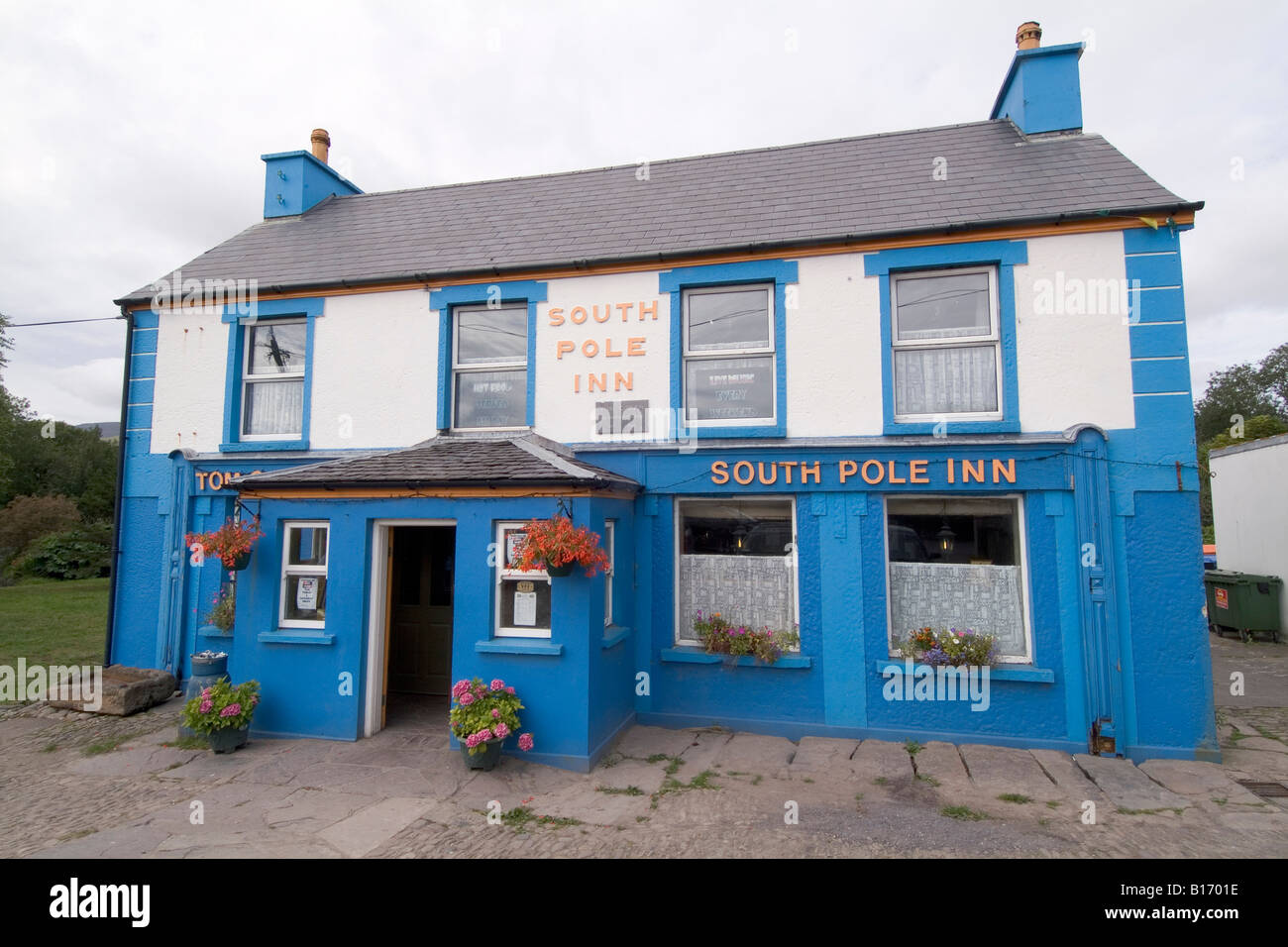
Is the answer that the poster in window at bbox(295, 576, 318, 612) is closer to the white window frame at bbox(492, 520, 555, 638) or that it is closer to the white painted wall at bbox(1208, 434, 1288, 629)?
the white window frame at bbox(492, 520, 555, 638)

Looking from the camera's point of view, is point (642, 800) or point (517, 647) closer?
point (642, 800)

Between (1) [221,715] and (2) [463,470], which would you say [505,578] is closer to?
(2) [463,470]

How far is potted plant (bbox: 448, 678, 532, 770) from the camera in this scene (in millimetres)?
6457

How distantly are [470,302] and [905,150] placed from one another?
Answer: 6.59 metres

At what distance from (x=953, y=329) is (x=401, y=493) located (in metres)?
6.70

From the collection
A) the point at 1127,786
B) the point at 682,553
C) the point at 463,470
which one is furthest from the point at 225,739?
the point at 1127,786

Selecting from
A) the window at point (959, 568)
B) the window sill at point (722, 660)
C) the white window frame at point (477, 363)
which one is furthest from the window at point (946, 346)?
the white window frame at point (477, 363)

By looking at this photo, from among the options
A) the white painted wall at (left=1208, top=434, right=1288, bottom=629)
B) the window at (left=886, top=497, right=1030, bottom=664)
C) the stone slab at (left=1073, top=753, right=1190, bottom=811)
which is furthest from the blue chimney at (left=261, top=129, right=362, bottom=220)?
the white painted wall at (left=1208, top=434, right=1288, bottom=629)

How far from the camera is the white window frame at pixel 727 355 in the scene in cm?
838

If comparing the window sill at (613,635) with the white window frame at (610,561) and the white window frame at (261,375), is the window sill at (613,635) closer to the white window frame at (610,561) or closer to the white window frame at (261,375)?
the white window frame at (610,561)

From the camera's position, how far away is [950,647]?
24.5 ft

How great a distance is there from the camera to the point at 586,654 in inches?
266

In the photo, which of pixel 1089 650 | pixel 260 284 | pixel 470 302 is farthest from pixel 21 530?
pixel 1089 650

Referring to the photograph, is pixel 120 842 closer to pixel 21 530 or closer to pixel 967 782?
pixel 967 782
